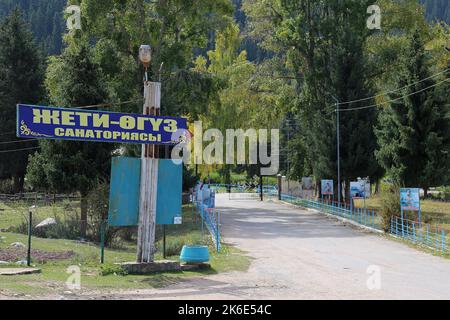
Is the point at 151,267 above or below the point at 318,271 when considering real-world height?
above

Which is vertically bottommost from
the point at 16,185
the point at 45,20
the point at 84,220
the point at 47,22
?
the point at 84,220

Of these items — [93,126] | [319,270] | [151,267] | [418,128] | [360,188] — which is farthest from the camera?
[418,128]

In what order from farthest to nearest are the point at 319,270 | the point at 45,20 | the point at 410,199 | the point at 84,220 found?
1. the point at 45,20
2. the point at 410,199
3. the point at 84,220
4. the point at 319,270

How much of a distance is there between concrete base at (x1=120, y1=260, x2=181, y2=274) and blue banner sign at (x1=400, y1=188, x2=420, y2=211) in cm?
1300

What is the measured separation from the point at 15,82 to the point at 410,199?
41.2 metres

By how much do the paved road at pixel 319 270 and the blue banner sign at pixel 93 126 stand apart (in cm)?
426

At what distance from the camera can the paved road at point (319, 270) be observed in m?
13.0

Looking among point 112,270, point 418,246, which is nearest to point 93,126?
point 112,270

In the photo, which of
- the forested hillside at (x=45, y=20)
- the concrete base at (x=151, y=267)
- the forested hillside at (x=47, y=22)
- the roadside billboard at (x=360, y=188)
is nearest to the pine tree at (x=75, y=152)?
the concrete base at (x=151, y=267)

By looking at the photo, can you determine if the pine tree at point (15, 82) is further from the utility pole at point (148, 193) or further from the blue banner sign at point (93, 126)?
the blue banner sign at point (93, 126)

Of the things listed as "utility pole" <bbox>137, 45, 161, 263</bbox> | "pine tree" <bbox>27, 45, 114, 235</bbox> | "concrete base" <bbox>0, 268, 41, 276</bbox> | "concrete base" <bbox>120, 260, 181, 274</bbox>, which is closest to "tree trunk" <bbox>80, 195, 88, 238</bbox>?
"pine tree" <bbox>27, 45, 114, 235</bbox>

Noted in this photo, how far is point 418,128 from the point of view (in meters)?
38.9

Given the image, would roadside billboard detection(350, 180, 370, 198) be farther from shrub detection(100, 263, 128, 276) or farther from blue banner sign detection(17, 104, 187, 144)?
shrub detection(100, 263, 128, 276)

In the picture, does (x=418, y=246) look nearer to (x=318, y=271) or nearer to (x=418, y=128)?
(x=318, y=271)
